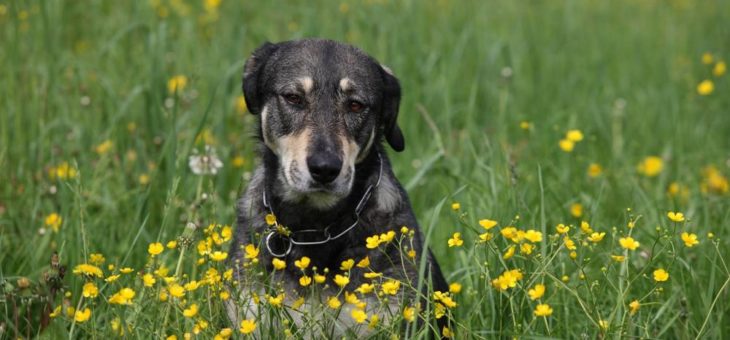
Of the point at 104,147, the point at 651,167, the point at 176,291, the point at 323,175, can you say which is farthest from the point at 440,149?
the point at 176,291

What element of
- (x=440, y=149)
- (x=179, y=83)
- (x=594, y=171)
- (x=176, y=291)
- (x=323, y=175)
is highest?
(x=323, y=175)

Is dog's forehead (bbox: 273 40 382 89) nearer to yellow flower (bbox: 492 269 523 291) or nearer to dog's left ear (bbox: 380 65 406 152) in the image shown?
dog's left ear (bbox: 380 65 406 152)

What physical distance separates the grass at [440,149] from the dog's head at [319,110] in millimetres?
329

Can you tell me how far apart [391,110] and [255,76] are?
652 mm

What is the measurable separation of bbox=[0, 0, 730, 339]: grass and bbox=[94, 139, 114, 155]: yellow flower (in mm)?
22

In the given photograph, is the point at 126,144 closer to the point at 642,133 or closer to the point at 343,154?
the point at 343,154

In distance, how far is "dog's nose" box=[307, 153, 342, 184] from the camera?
11.5ft

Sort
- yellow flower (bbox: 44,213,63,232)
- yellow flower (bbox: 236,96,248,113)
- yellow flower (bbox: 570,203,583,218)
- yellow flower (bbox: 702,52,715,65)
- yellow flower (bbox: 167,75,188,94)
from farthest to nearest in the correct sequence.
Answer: yellow flower (bbox: 702,52,715,65), yellow flower (bbox: 236,96,248,113), yellow flower (bbox: 167,75,188,94), yellow flower (bbox: 570,203,583,218), yellow flower (bbox: 44,213,63,232)

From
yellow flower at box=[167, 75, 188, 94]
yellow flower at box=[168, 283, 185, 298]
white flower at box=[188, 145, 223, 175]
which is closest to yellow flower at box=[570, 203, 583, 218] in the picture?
white flower at box=[188, 145, 223, 175]

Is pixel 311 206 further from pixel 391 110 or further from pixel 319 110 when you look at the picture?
pixel 391 110

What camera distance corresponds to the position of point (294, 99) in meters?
3.89

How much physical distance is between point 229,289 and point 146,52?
3118 mm

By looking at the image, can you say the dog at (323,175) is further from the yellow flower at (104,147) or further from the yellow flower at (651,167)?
the yellow flower at (651,167)

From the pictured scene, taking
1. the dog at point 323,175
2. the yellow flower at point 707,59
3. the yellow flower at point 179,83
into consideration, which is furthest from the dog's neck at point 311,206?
the yellow flower at point 707,59
